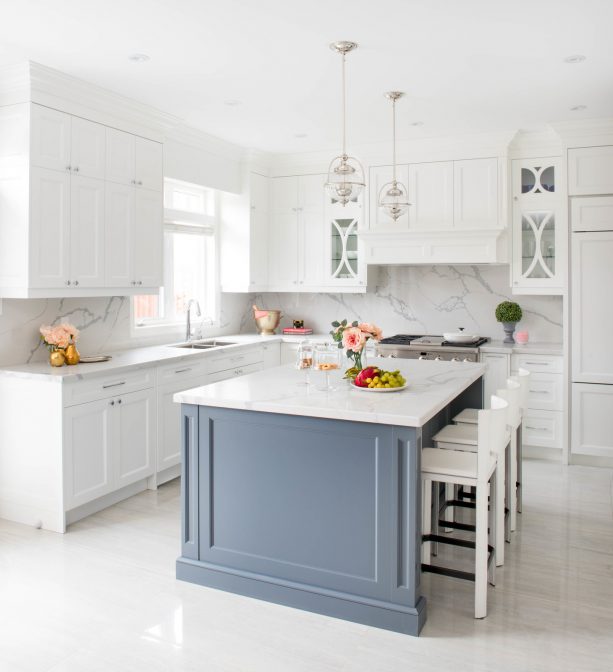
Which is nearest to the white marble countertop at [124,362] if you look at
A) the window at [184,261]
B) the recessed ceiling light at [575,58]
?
the window at [184,261]

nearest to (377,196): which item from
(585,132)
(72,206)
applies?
(585,132)

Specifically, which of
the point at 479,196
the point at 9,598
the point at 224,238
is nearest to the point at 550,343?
the point at 479,196

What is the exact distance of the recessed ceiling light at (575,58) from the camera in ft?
11.6

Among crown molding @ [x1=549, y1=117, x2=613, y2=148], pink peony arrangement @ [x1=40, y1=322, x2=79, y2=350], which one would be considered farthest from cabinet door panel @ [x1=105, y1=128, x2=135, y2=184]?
crown molding @ [x1=549, y1=117, x2=613, y2=148]

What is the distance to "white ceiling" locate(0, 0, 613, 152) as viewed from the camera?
2.95m

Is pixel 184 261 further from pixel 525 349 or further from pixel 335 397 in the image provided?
pixel 335 397

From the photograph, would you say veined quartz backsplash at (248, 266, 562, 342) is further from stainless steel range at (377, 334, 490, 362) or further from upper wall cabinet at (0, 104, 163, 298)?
upper wall cabinet at (0, 104, 163, 298)

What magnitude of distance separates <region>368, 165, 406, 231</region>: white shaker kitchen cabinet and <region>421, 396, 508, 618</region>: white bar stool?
2.82m

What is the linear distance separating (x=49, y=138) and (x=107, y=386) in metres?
1.50

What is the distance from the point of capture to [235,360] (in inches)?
209

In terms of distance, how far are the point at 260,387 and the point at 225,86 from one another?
2.02m

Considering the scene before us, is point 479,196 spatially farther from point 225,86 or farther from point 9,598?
point 9,598

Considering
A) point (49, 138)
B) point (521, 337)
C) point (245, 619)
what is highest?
point (49, 138)

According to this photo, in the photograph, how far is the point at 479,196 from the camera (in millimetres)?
5320
